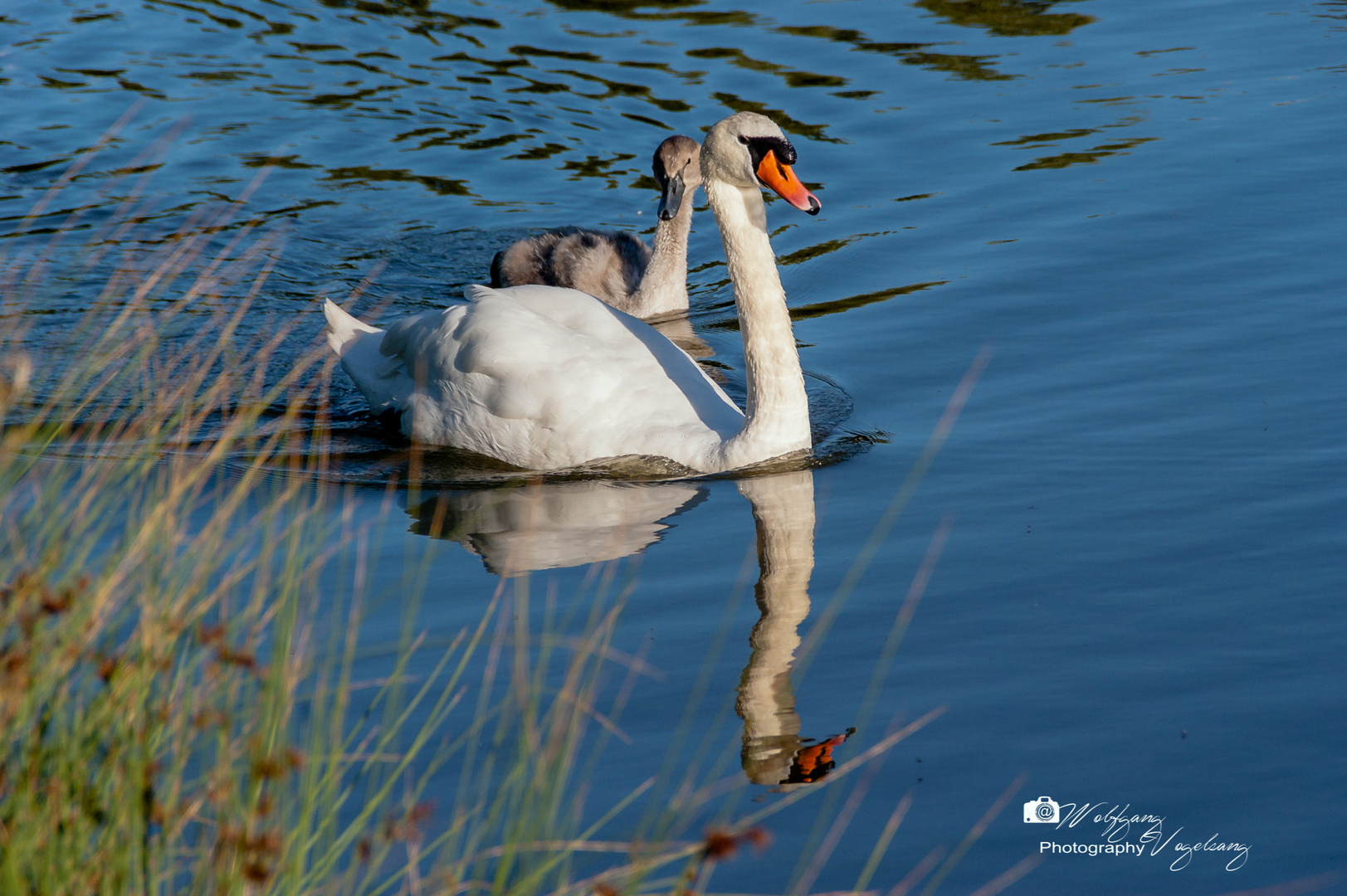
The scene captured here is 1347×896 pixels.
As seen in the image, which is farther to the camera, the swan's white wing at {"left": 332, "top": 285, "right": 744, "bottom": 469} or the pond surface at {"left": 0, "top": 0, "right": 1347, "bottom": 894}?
the swan's white wing at {"left": 332, "top": 285, "right": 744, "bottom": 469}

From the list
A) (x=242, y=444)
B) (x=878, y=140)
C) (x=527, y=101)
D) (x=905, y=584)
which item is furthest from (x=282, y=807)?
(x=527, y=101)

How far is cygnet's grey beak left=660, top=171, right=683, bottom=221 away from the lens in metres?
9.49

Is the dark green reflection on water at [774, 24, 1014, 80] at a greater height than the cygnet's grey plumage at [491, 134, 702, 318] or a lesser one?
greater

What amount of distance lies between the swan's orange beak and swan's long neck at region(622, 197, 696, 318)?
2990mm

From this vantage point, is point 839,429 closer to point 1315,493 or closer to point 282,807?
point 1315,493

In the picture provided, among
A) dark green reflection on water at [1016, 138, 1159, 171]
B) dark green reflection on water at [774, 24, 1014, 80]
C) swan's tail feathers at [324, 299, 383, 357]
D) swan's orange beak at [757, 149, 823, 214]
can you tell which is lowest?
swan's tail feathers at [324, 299, 383, 357]

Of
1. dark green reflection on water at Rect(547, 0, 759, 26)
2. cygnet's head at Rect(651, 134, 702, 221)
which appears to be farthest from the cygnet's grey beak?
dark green reflection on water at Rect(547, 0, 759, 26)

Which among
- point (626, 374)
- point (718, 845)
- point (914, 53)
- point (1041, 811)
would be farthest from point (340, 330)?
point (914, 53)

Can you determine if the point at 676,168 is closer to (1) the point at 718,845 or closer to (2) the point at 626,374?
(2) the point at 626,374

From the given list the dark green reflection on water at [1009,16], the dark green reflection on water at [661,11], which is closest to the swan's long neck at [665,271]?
the dark green reflection on water at [661,11]

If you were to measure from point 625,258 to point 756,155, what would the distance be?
3.47 meters

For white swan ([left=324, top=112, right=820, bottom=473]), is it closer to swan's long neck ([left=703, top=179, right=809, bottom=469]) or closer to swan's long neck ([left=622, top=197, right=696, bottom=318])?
swan's long neck ([left=703, top=179, right=809, bottom=469])

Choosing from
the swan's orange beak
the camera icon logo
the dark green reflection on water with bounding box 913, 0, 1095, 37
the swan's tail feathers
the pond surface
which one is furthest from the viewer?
the dark green reflection on water with bounding box 913, 0, 1095, 37

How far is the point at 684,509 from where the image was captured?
6199mm
